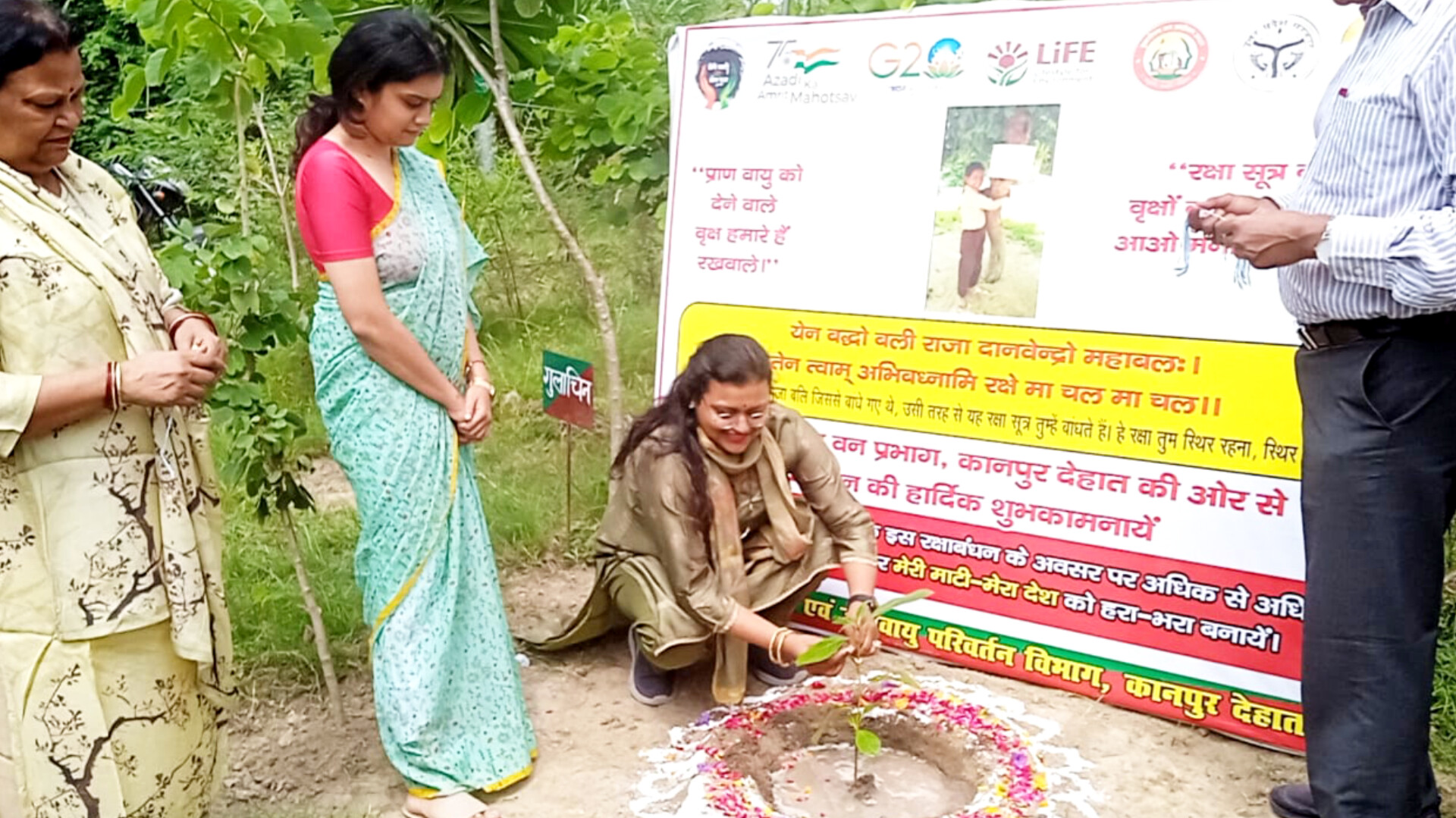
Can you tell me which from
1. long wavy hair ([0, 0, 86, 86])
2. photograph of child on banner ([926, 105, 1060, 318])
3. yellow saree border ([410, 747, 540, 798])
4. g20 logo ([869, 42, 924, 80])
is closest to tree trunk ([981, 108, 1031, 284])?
photograph of child on banner ([926, 105, 1060, 318])

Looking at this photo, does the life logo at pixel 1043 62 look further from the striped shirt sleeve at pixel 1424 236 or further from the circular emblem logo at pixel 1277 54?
the striped shirt sleeve at pixel 1424 236

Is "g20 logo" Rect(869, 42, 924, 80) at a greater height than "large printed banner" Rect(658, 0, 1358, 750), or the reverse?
"g20 logo" Rect(869, 42, 924, 80)

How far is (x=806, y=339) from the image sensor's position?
3.65 m

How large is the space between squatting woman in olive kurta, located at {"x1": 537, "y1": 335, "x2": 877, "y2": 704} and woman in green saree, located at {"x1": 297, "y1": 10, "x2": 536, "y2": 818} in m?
0.47

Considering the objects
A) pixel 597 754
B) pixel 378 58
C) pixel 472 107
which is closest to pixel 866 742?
pixel 597 754

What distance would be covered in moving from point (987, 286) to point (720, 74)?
119cm

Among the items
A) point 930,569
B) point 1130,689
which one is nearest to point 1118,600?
point 1130,689

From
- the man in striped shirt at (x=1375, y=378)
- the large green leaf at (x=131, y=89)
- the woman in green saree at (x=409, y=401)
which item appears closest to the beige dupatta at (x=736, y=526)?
the woman in green saree at (x=409, y=401)

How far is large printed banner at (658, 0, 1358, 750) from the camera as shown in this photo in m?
2.91

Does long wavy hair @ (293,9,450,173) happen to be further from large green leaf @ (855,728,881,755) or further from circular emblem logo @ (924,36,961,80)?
large green leaf @ (855,728,881,755)

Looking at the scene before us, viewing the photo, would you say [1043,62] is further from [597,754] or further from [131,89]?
[131,89]

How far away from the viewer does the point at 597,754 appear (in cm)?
306

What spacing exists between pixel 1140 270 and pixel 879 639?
4.19 ft

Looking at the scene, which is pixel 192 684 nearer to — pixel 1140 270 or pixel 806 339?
pixel 806 339
